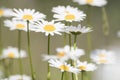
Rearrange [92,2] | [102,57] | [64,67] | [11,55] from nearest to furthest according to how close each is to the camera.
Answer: [64,67] → [102,57] → [92,2] → [11,55]

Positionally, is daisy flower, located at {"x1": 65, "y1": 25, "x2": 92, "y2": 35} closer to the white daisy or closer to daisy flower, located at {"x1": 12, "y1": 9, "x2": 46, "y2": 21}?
daisy flower, located at {"x1": 12, "y1": 9, "x2": 46, "y2": 21}

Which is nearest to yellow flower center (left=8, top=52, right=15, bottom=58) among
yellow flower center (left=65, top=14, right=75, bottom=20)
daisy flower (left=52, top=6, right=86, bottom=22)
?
daisy flower (left=52, top=6, right=86, bottom=22)

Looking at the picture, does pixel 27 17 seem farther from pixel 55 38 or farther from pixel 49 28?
pixel 55 38

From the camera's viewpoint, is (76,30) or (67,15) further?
(67,15)

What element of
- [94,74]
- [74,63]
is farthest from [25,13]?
[94,74]

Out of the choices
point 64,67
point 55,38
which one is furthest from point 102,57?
point 55,38

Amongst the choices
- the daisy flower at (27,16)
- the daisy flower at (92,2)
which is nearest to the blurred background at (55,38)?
the daisy flower at (92,2)

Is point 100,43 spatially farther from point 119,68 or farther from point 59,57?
point 59,57

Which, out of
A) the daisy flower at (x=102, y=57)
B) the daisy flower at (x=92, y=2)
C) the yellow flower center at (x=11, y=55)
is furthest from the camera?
the yellow flower center at (x=11, y=55)

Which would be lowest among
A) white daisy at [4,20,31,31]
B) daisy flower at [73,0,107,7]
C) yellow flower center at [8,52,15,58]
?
yellow flower center at [8,52,15,58]

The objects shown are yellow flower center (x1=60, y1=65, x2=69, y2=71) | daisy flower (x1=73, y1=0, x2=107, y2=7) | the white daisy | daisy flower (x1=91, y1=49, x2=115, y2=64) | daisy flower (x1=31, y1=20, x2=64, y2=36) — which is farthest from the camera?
daisy flower (x1=73, y1=0, x2=107, y2=7)

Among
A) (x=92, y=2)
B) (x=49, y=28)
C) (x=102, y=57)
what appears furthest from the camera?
(x=92, y=2)

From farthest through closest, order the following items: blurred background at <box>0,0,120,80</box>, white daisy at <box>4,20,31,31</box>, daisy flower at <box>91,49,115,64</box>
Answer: blurred background at <box>0,0,120,80</box> → daisy flower at <box>91,49,115,64</box> → white daisy at <box>4,20,31,31</box>

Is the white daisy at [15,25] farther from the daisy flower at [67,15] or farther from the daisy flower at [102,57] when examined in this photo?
the daisy flower at [102,57]
